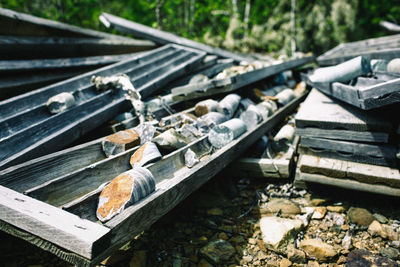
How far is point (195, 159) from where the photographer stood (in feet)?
6.82

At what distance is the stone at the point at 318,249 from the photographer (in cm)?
182

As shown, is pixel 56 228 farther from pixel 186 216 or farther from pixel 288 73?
pixel 288 73

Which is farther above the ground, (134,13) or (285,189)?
(134,13)

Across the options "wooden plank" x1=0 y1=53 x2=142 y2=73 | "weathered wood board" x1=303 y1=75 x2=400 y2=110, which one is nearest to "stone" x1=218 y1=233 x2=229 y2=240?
"weathered wood board" x1=303 y1=75 x2=400 y2=110

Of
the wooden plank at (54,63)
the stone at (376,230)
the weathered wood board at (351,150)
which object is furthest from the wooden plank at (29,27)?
the stone at (376,230)

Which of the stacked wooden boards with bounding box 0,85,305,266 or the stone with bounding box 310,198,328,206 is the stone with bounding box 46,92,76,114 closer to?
the stacked wooden boards with bounding box 0,85,305,266

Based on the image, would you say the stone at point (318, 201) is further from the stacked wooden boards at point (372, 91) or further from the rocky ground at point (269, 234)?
the stacked wooden boards at point (372, 91)

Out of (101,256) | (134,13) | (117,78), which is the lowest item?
(101,256)

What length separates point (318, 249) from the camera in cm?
186

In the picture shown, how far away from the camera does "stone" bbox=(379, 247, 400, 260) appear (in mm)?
1814

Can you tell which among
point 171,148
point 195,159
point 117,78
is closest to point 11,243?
point 171,148

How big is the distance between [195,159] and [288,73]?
12.7 ft

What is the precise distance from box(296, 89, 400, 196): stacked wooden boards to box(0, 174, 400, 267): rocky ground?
0.25 meters

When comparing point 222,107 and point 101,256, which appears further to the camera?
point 222,107
